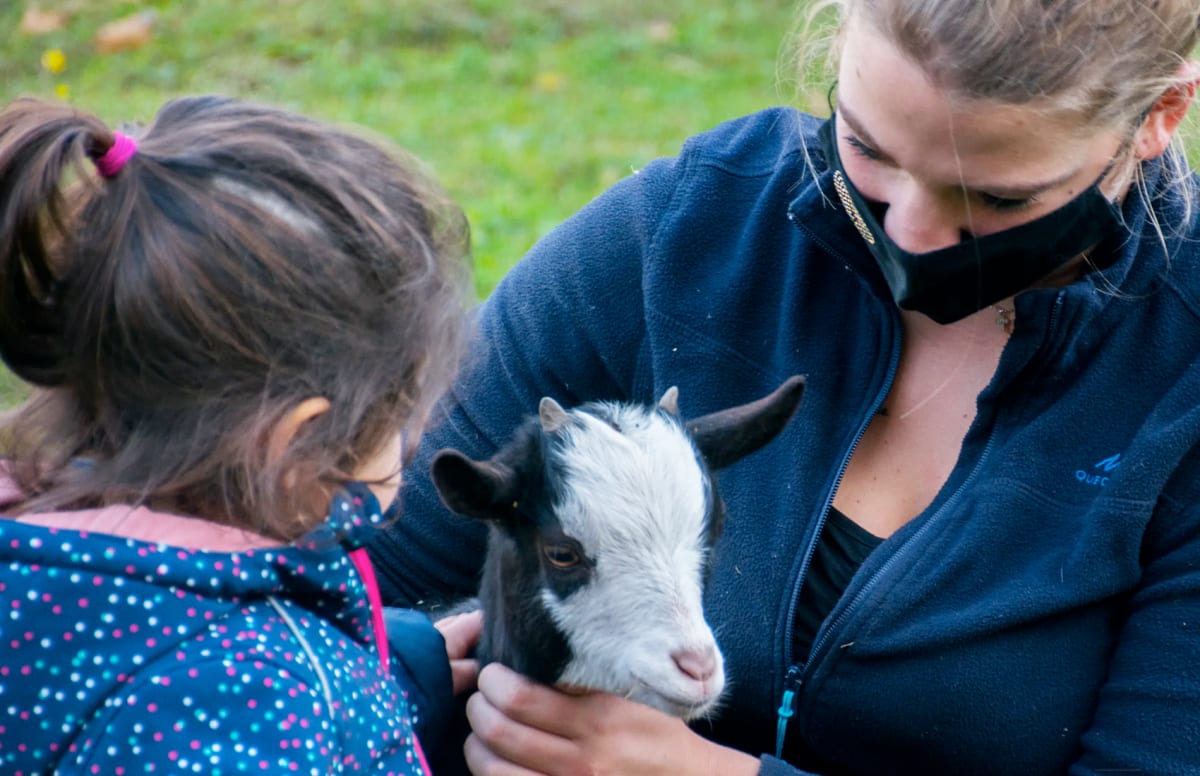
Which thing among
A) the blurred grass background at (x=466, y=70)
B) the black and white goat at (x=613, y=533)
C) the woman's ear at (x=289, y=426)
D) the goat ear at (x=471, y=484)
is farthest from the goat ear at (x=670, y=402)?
the blurred grass background at (x=466, y=70)

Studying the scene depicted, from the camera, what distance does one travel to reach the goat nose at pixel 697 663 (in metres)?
2.05

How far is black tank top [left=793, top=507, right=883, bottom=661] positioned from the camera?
7.75 feet

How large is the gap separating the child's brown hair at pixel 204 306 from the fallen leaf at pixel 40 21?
6.12m

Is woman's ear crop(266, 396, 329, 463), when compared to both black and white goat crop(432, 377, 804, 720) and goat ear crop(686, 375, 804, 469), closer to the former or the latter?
black and white goat crop(432, 377, 804, 720)

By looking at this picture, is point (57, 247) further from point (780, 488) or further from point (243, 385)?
point (780, 488)

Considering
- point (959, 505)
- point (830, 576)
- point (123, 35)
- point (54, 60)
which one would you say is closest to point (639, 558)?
point (830, 576)

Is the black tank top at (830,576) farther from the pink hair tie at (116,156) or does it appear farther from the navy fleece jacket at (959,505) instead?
the pink hair tie at (116,156)

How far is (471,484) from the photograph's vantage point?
2.11 metres

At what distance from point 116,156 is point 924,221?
1141 mm

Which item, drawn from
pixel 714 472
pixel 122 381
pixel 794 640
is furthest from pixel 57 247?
pixel 794 640

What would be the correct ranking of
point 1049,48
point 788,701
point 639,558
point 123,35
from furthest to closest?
point 123,35, point 788,701, point 639,558, point 1049,48

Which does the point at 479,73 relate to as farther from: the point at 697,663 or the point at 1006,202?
the point at 697,663

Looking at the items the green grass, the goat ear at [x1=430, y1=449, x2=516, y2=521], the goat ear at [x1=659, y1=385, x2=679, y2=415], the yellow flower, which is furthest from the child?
the yellow flower

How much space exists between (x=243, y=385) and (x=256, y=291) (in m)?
0.12
